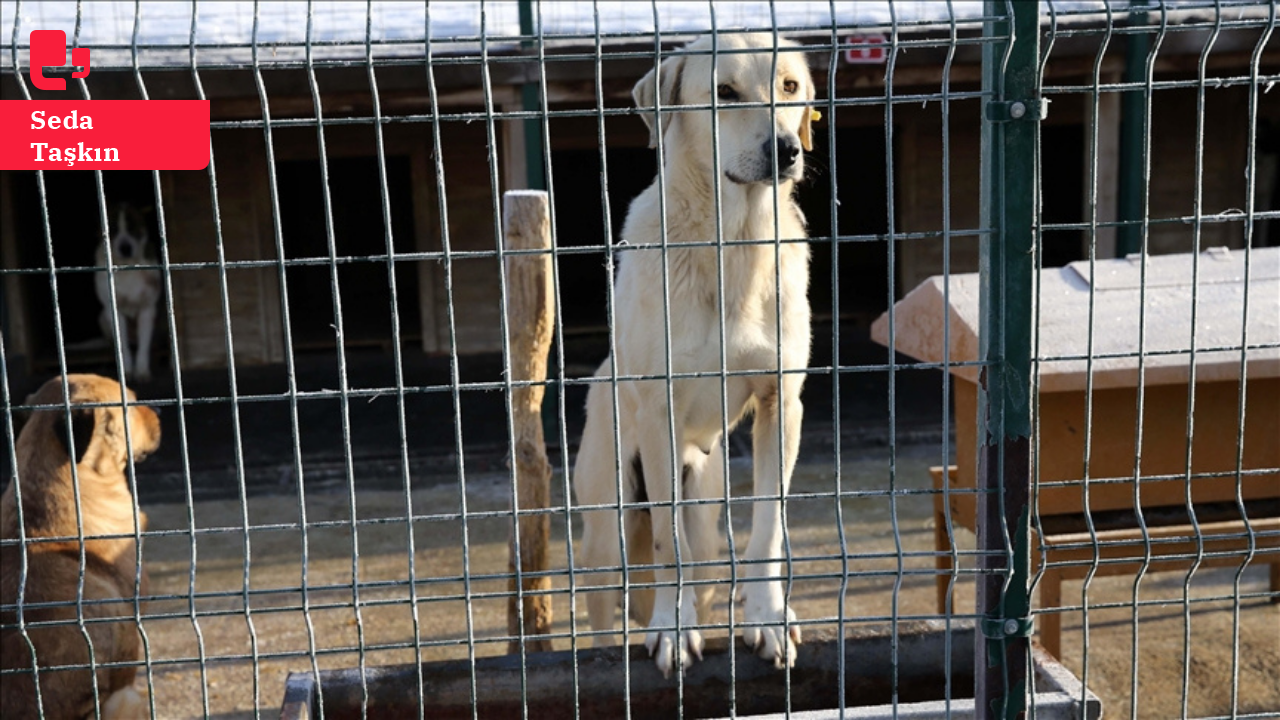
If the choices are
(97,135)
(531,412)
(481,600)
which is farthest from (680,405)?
(481,600)

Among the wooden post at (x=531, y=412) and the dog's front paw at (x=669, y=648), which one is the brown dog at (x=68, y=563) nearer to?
the wooden post at (x=531, y=412)

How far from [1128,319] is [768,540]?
187cm

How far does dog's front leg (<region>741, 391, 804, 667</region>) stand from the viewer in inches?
129

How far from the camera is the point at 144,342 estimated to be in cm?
1170

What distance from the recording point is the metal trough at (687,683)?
297 centimetres

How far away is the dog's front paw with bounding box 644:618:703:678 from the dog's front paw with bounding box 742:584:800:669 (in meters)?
0.14

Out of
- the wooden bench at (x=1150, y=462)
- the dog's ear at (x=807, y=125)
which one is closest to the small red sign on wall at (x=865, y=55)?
the wooden bench at (x=1150, y=462)

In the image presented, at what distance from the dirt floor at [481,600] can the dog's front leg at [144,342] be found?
4.23 m

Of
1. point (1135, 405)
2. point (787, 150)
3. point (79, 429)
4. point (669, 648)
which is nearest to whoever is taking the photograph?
point (787, 150)

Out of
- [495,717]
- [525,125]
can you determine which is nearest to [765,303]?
[495,717]

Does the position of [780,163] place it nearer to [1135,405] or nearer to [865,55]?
[1135,405]

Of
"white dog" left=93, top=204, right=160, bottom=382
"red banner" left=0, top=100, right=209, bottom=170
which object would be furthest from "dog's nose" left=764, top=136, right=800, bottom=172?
"white dog" left=93, top=204, right=160, bottom=382

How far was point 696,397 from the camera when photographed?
12.0 feet

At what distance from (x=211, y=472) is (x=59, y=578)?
470 cm
